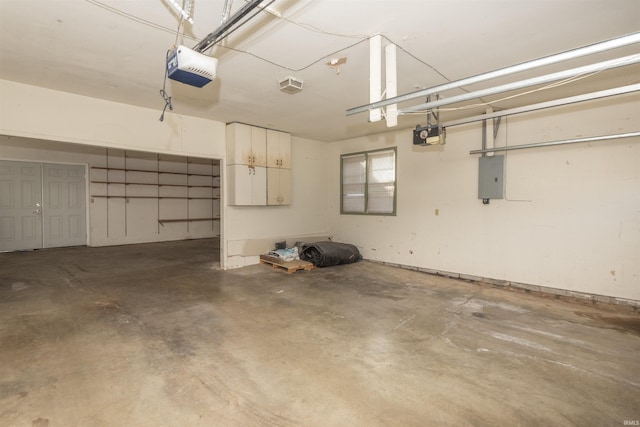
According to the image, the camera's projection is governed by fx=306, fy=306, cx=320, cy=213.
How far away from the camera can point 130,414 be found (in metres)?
1.81

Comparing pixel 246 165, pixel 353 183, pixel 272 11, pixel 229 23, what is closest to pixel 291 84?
pixel 272 11

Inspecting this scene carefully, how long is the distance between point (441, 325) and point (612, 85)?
3530 mm

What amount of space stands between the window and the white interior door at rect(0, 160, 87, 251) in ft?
22.7

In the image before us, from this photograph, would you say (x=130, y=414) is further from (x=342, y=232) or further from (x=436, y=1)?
(x=342, y=232)

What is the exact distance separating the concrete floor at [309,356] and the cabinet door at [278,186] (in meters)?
2.04

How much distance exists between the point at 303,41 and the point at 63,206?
8245 millimetres

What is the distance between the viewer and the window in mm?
6098

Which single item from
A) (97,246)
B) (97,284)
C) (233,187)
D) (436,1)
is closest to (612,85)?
(436,1)

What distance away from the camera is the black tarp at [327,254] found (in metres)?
5.72

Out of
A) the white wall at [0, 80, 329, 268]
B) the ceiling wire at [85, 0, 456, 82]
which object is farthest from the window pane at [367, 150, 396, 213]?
the ceiling wire at [85, 0, 456, 82]

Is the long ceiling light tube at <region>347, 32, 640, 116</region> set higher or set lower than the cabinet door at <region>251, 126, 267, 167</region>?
lower

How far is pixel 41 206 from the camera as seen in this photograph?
7.47 meters

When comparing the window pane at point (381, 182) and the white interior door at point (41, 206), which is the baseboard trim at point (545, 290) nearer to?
the window pane at point (381, 182)

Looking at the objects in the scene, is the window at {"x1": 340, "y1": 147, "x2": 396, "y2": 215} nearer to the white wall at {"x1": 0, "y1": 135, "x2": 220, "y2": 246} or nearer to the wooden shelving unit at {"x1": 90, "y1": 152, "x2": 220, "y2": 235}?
the wooden shelving unit at {"x1": 90, "y1": 152, "x2": 220, "y2": 235}
